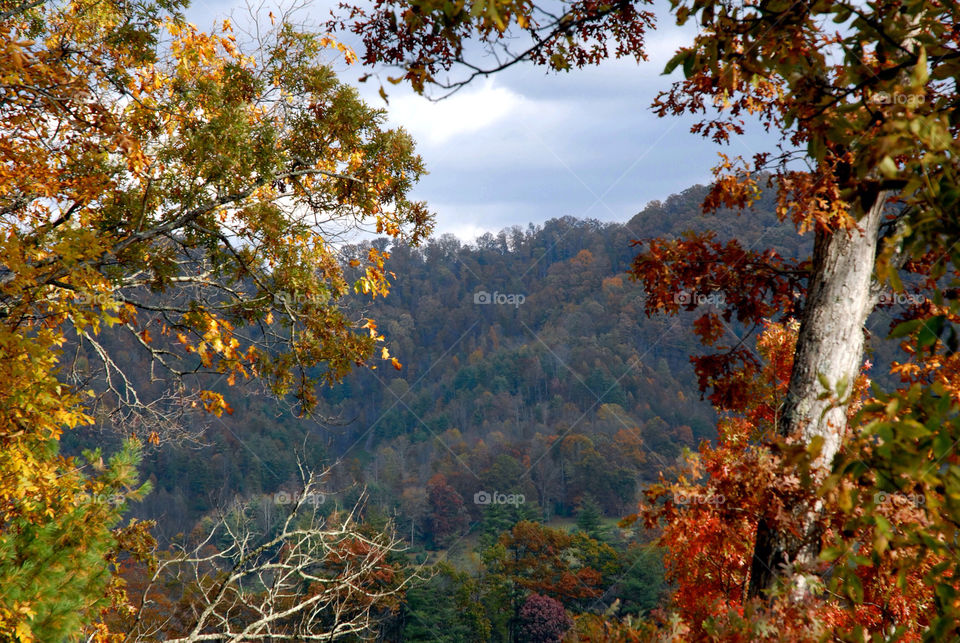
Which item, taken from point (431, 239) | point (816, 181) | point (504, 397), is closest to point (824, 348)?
point (816, 181)

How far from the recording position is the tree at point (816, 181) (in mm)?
1486

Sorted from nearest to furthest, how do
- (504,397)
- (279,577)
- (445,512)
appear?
(279,577) → (445,512) → (504,397)

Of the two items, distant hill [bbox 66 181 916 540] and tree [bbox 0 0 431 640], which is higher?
tree [bbox 0 0 431 640]

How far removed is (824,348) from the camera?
4.18m

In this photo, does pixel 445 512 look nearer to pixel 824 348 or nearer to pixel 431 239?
pixel 431 239

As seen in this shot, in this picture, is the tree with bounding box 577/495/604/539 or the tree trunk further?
the tree with bounding box 577/495/604/539

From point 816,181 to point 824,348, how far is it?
1.09m

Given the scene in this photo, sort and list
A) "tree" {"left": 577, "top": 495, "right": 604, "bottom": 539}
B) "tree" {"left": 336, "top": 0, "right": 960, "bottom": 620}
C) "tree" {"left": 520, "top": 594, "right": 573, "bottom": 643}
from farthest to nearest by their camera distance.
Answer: "tree" {"left": 577, "top": 495, "right": 604, "bottom": 539}, "tree" {"left": 520, "top": 594, "right": 573, "bottom": 643}, "tree" {"left": 336, "top": 0, "right": 960, "bottom": 620}

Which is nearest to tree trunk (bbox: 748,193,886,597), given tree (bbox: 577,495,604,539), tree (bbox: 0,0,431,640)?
tree (bbox: 0,0,431,640)

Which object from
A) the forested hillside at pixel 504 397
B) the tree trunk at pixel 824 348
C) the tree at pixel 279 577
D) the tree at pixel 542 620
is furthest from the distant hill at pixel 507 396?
the tree trunk at pixel 824 348

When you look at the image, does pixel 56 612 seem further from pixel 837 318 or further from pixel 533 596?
pixel 533 596

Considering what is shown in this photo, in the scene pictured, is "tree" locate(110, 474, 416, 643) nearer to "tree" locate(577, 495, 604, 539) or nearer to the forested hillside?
"tree" locate(577, 495, 604, 539)

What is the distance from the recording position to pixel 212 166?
511cm

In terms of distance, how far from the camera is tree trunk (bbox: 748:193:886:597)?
13.3 ft
